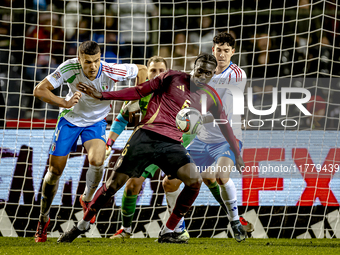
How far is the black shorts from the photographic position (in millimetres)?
3350

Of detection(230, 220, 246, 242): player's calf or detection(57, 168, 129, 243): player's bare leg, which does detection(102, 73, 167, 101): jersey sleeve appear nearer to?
detection(57, 168, 129, 243): player's bare leg

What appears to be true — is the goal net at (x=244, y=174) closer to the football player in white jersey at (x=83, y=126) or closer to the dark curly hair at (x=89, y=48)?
the football player in white jersey at (x=83, y=126)

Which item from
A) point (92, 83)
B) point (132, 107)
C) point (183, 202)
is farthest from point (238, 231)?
point (92, 83)

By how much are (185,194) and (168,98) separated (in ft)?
2.73

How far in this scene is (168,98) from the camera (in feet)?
11.7

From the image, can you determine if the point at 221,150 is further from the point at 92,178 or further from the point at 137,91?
the point at 92,178

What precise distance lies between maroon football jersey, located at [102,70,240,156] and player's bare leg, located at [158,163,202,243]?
0.30 m

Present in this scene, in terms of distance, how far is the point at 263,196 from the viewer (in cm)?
537

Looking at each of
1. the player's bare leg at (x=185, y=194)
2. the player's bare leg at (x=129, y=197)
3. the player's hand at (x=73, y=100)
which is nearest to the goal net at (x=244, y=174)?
the player's bare leg at (x=129, y=197)

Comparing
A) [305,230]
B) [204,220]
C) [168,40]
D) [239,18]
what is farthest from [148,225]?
[239,18]

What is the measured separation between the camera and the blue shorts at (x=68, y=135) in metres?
4.02

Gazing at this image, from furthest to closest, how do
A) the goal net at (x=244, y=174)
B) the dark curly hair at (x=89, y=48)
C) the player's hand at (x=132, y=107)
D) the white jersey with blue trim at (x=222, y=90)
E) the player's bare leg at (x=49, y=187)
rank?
the goal net at (x=244, y=174) → the player's hand at (x=132, y=107) → the white jersey with blue trim at (x=222, y=90) → the player's bare leg at (x=49, y=187) → the dark curly hair at (x=89, y=48)

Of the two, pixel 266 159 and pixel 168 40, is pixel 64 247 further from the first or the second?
pixel 168 40

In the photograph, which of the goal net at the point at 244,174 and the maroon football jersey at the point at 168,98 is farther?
the goal net at the point at 244,174
